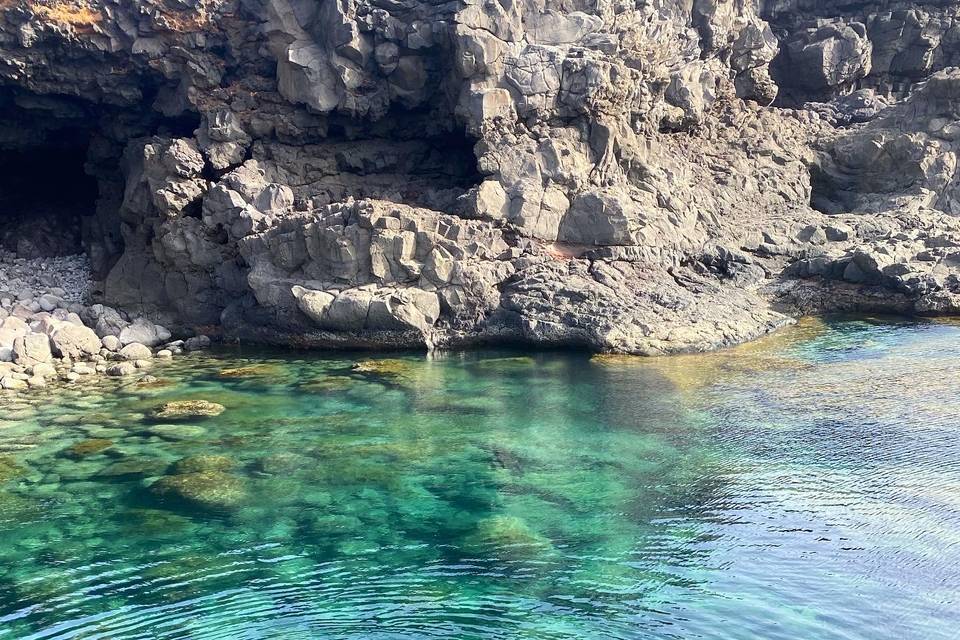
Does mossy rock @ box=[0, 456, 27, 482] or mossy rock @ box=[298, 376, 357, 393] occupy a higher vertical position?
mossy rock @ box=[298, 376, 357, 393]

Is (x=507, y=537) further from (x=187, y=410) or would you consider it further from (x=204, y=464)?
(x=187, y=410)

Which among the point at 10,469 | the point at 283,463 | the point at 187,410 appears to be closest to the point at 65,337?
the point at 187,410

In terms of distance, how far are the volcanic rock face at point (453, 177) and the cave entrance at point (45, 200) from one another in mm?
2165

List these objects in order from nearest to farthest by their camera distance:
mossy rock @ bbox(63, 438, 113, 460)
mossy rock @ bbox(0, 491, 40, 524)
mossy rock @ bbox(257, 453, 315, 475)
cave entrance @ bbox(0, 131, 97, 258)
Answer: mossy rock @ bbox(0, 491, 40, 524) → mossy rock @ bbox(257, 453, 315, 475) → mossy rock @ bbox(63, 438, 113, 460) → cave entrance @ bbox(0, 131, 97, 258)

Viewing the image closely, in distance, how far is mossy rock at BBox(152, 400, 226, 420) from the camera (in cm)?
1499

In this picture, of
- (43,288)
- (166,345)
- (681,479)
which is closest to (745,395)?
(681,479)

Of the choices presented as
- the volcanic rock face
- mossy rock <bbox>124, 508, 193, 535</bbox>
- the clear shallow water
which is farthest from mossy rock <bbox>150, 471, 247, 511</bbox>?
the volcanic rock face

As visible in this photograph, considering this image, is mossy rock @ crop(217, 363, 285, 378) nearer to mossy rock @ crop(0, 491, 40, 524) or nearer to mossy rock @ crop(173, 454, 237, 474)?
A: mossy rock @ crop(173, 454, 237, 474)

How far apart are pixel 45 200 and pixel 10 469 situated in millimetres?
23269

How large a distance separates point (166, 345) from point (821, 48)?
28453 millimetres

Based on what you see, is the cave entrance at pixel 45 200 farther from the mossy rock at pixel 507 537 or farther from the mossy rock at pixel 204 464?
the mossy rock at pixel 507 537

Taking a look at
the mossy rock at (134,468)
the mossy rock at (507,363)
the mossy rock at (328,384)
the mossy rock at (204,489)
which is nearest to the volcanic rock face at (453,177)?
the mossy rock at (507,363)

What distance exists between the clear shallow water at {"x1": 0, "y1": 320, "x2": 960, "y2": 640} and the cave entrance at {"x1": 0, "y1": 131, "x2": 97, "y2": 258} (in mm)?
15772

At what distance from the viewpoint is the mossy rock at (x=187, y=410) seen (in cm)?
1499
